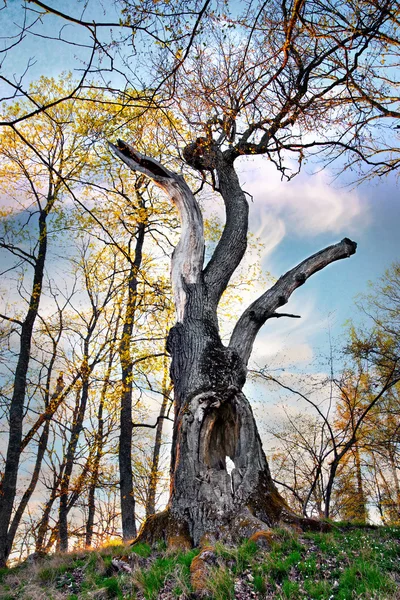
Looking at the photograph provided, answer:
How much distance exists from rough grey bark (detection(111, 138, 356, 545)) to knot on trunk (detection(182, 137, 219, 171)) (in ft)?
3.00

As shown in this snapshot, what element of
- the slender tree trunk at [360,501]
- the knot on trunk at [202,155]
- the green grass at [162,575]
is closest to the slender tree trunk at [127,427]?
the knot on trunk at [202,155]

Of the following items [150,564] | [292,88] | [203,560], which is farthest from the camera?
[292,88]

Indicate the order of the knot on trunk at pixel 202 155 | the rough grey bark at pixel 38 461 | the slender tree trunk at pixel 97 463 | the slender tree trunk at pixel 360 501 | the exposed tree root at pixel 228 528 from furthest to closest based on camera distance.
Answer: the slender tree trunk at pixel 360 501 < the rough grey bark at pixel 38 461 < the slender tree trunk at pixel 97 463 < the knot on trunk at pixel 202 155 < the exposed tree root at pixel 228 528

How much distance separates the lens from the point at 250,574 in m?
2.70

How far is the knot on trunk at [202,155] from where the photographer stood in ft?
26.0

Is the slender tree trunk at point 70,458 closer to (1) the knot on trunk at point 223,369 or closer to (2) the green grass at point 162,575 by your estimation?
(1) the knot on trunk at point 223,369

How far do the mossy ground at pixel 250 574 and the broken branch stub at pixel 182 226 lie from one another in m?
3.25

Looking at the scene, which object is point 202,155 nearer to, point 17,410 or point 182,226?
point 182,226

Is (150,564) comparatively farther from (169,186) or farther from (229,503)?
(169,186)

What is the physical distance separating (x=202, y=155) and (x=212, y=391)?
16.9 feet

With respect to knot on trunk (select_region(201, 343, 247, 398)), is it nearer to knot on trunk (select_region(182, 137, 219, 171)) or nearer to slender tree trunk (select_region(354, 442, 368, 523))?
knot on trunk (select_region(182, 137, 219, 171))

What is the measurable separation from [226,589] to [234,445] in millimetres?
2444

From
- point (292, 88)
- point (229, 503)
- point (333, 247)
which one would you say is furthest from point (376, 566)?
point (292, 88)

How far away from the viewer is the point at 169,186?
7043 millimetres
